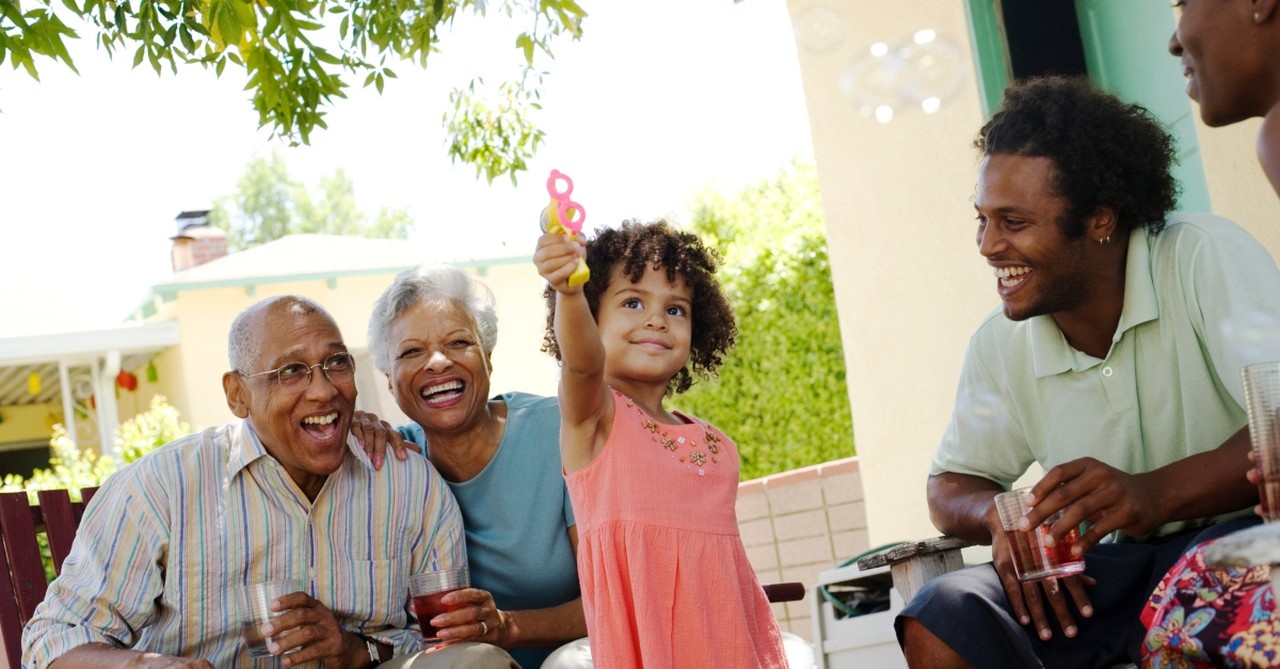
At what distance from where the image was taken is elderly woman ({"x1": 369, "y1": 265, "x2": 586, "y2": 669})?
3303 millimetres

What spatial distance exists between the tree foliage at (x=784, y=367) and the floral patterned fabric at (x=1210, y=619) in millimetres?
6612

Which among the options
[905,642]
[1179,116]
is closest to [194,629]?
[905,642]

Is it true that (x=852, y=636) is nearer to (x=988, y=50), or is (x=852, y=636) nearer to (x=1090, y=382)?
(x=1090, y=382)

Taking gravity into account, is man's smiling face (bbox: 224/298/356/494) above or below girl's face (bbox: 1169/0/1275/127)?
below

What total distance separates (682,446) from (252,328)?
1032 millimetres

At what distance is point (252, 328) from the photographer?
10.3 feet

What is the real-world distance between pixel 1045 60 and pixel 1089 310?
2473 mm

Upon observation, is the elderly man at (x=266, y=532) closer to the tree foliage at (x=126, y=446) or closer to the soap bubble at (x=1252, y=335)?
the soap bubble at (x=1252, y=335)

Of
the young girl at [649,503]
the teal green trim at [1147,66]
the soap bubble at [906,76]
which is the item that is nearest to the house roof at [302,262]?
the soap bubble at [906,76]

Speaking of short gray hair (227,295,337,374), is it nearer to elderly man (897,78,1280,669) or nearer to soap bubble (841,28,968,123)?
elderly man (897,78,1280,669)

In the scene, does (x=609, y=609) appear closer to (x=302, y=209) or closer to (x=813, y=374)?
(x=813, y=374)

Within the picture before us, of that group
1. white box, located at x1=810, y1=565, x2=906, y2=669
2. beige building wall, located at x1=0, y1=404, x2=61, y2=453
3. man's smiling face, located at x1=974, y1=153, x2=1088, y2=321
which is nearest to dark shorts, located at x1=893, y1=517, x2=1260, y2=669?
man's smiling face, located at x1=974, y1=153, x2=1088, y2=321

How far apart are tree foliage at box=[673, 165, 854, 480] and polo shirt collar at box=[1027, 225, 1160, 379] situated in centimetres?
579

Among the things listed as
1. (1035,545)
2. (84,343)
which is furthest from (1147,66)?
(84,343)
